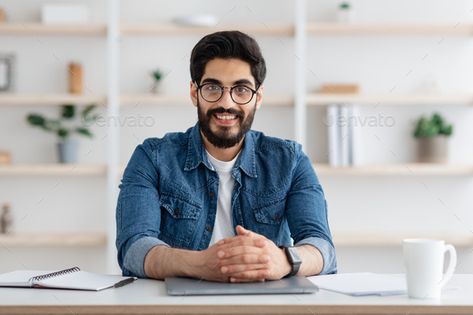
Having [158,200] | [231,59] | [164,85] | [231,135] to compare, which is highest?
[164,85]

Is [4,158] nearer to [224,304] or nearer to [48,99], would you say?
[48,99]

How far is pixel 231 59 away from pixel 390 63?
2.04 m

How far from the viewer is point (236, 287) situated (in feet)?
4.58

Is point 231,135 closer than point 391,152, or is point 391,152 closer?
point 231,135

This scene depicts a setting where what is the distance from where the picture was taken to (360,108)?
149 inches

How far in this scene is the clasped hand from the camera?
149 cm

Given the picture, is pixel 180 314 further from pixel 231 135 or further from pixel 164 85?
pixel 164 85

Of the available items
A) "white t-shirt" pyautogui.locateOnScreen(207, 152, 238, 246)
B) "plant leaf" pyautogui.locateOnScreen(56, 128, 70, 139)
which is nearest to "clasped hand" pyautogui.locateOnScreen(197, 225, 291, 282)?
"white t-shirt" pyautogui.locateOnScreen(207, 152, 238, 246)

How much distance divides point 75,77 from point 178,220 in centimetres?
196

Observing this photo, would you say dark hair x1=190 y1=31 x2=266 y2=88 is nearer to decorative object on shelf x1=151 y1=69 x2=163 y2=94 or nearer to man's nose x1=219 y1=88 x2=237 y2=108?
man's nose x1=219 y1=88 x2=237 y2=108

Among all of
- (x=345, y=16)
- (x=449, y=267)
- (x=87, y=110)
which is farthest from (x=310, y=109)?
(x=449, y=267)

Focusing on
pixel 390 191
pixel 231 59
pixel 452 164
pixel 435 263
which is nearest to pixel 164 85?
pixel 390 191

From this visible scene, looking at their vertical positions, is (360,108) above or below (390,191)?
above

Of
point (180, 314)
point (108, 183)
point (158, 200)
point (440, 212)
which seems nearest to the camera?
point (180, 314)
